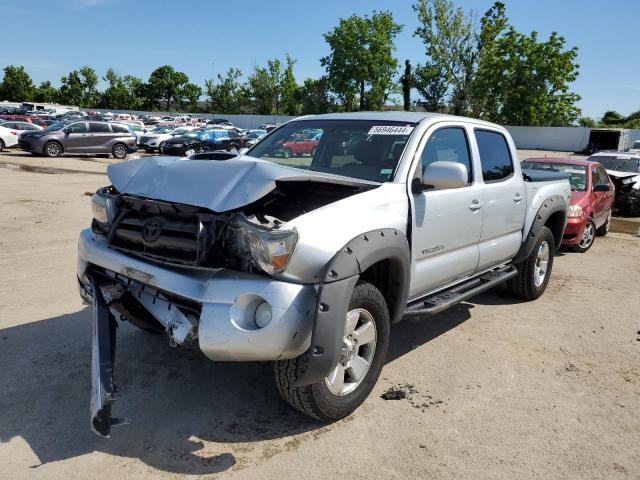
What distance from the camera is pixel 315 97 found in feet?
240

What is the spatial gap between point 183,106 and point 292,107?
2935 centimetres

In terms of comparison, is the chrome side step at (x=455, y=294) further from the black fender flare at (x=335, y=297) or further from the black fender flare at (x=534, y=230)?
the black fender flare at (x=335, y=297)

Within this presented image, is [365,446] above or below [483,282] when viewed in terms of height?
below

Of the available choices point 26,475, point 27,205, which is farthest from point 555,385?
point 27,205

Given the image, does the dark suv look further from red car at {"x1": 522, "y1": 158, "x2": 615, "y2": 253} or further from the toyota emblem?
the toyota emblem

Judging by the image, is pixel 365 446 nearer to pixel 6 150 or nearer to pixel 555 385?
pixel 555 385

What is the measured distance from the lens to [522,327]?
517 cm

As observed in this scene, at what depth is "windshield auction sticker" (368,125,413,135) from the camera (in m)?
4.02

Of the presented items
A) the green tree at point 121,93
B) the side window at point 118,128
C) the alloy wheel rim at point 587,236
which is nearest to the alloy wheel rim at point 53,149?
the side window at point 118,128

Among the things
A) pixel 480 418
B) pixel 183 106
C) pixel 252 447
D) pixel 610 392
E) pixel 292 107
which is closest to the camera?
pixel 252 447

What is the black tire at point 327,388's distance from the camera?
2943 mm

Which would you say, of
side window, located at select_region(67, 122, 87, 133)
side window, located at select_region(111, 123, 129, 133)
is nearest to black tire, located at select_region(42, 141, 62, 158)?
side window, located at select_region(67, 122, 87, 133)

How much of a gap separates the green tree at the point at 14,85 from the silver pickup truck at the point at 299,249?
103351 millimetres

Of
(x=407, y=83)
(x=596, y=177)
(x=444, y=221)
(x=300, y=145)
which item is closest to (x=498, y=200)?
(x=444, y=221)
